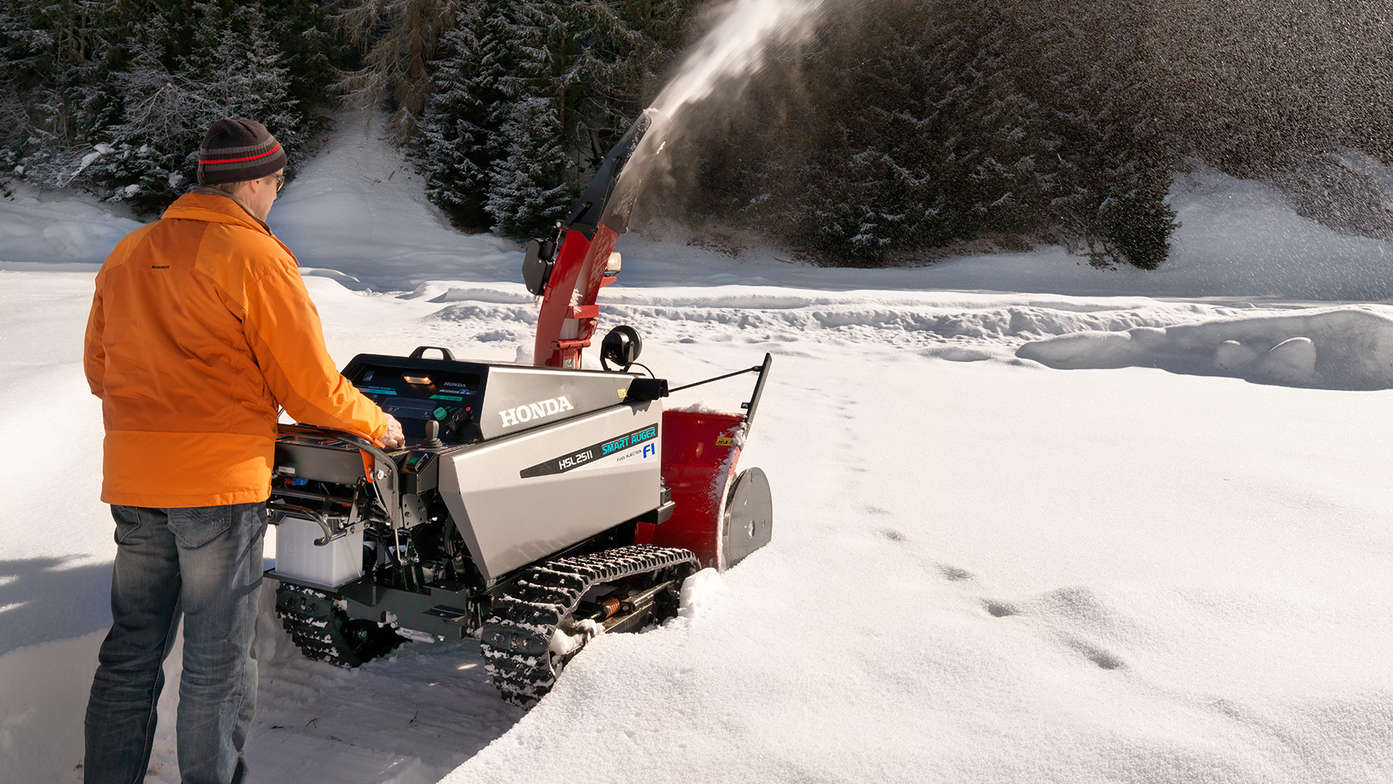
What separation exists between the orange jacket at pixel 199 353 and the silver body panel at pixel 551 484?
443 millimetres

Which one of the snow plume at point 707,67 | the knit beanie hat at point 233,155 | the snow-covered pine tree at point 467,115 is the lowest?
the knit beanie hat at point 233,155

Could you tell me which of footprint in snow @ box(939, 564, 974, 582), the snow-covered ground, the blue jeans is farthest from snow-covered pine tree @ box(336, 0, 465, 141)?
the blue jeans

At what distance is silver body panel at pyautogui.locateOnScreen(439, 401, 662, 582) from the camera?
2.46m

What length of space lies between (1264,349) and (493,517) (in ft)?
25.9

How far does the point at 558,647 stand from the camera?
8.82 feet

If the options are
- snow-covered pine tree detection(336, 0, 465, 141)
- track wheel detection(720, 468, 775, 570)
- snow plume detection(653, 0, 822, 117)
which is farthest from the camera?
snow-covered pine tree detection(336, 0, 465, 141)

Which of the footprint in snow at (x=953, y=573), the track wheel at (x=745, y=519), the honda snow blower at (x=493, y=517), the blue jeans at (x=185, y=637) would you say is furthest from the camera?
the track wheel at (x=745, y=519)

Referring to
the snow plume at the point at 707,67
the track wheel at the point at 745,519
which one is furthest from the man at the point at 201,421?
the snow plume at the point at 707,67

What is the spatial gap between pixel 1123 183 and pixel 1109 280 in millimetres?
2501

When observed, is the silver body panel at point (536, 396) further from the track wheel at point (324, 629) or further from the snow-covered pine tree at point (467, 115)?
the snow-covered pine tree at point (467, 115)

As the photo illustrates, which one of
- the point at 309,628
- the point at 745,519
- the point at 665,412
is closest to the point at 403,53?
the point at 665,412

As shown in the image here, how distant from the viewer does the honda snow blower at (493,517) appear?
2406 mm

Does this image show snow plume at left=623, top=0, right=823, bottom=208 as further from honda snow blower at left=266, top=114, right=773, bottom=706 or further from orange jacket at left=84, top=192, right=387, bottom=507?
orange jacket at left=84, top=192, right=387, bottom=507

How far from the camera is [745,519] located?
3822 mm
